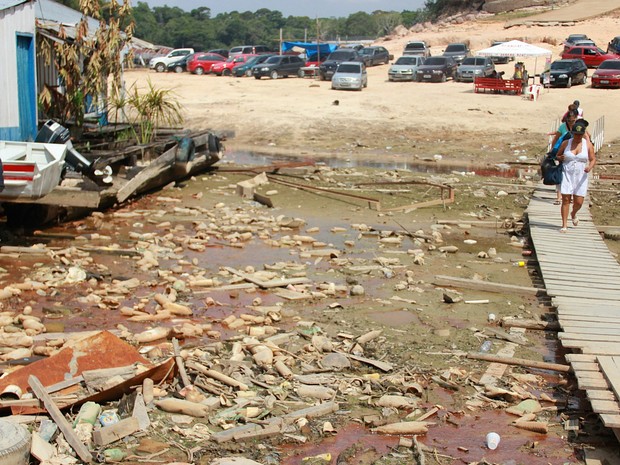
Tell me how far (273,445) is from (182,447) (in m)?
0.70

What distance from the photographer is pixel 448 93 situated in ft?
119

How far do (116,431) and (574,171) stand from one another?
9.10 m

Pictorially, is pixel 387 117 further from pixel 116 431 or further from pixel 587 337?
pixel 116 431

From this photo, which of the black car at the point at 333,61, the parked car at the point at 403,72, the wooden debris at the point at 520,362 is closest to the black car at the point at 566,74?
the parked car at the point at 403,72

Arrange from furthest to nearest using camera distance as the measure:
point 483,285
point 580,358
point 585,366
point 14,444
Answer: point 483,285 < point 580,358 < point 585,366 < point 14,444

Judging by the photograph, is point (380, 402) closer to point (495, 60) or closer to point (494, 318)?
point (494, 318)

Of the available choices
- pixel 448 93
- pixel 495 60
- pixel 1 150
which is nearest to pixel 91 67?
pixel 1 150

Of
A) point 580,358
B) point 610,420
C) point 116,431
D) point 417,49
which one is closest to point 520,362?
point 580,358

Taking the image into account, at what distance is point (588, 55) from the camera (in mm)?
46688

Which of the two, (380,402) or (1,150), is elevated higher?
(1,150)

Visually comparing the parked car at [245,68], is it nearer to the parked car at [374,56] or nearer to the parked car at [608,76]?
the parked car at [374,56]

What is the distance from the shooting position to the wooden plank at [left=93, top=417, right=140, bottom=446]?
6.35 m

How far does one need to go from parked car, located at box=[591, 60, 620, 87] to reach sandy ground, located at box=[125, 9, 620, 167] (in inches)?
21.2

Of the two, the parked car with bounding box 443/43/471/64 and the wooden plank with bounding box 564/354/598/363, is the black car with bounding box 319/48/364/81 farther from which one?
the wooden plank with bounding box 564/354/598/363
